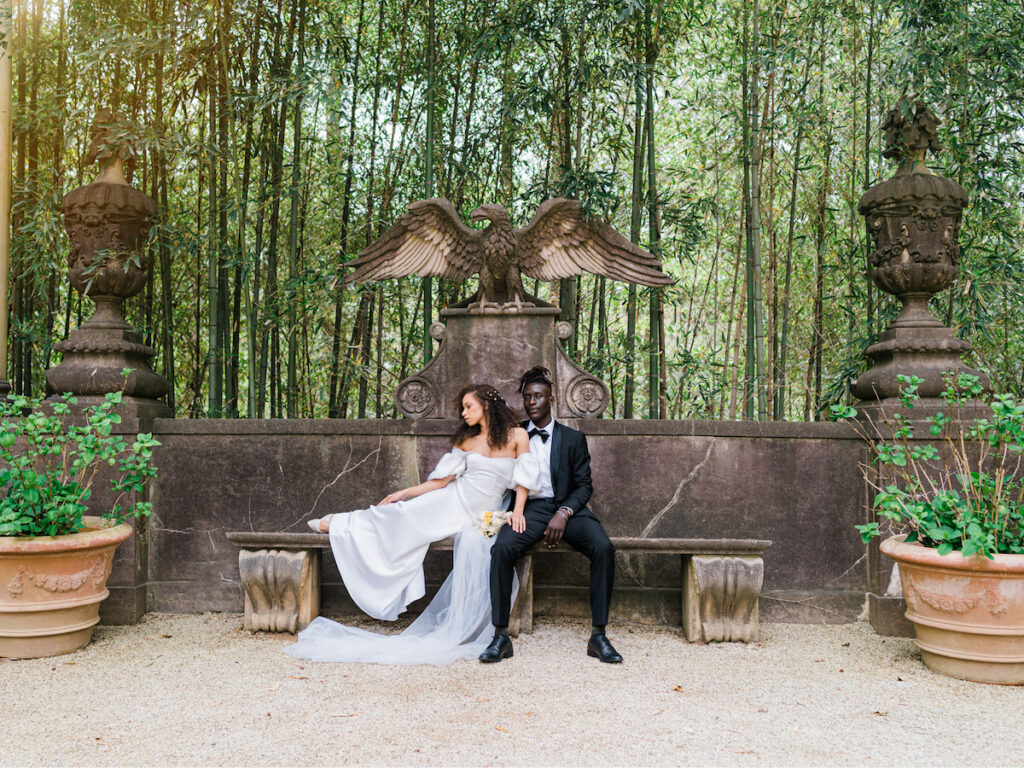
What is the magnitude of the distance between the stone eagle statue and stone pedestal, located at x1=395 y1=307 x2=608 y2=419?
11cm

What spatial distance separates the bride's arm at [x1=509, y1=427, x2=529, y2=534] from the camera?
371 cm

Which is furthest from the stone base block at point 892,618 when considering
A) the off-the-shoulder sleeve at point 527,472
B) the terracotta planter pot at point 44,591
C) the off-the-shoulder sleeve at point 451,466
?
the terracotta planter pot at point 44,591

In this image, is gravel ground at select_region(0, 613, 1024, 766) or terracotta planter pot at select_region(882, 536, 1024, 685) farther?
terracotta planter pot at select_region(882, 536, 1024, 685)

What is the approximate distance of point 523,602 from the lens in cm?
392

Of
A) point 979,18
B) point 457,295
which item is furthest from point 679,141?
point 979,18

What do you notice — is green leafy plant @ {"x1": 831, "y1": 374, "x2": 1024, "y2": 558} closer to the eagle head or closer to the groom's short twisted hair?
the groom's short twisted hair

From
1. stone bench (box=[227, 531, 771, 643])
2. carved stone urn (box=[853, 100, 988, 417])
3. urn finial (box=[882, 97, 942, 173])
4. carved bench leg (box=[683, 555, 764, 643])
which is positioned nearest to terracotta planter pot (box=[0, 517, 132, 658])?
stone bench (box=[227, 531, 771, 643])

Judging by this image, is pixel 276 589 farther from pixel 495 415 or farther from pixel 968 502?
pixel 968 502

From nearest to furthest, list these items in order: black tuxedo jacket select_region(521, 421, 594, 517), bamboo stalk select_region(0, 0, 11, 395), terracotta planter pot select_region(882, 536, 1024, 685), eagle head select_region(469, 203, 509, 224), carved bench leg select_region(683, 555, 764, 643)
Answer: terracotta planter pot select_region(882, 536, 1024, 685) < carved bench leg select_region(683, 555, 764, 643) < black tuxedo jacket select_region(521, 421, 594, 517) < eagle head select_region(469, 203, 509, 224) < bamboo stalk select_region(0, 0, 11, 395)

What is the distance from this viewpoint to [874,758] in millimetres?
2387

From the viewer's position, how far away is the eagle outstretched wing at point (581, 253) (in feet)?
14.6

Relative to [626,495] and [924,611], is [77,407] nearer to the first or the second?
[626,495]

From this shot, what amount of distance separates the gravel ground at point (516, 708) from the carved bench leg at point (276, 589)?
0.39ft

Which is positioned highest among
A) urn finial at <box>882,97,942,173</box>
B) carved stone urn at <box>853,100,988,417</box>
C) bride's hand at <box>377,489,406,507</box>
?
urn finial at <box>882,97,942,173</box>
